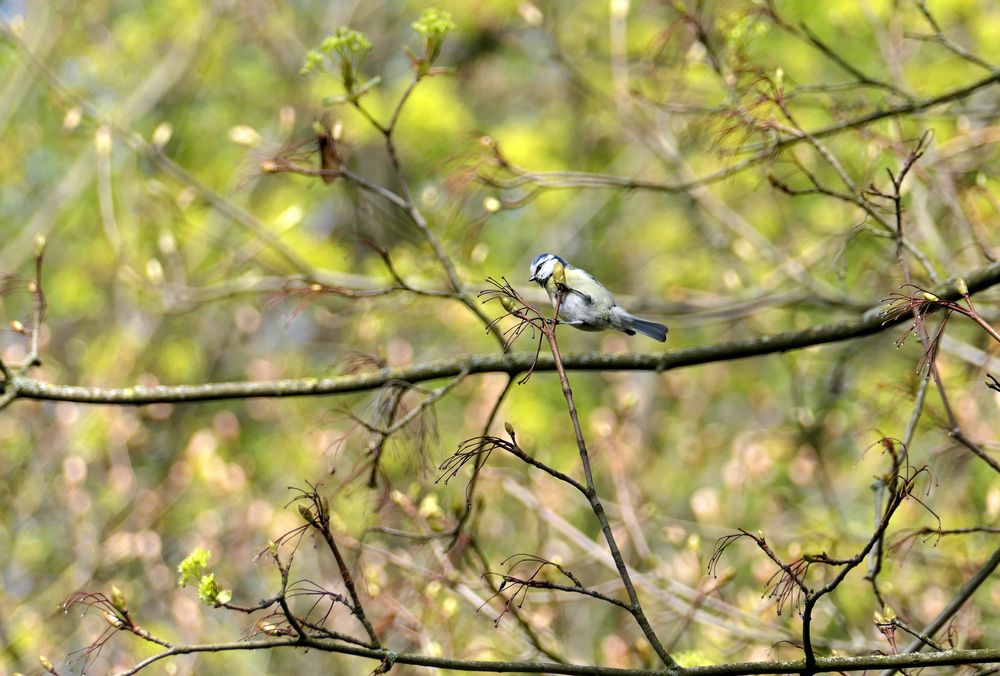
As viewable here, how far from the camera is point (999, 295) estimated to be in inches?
125

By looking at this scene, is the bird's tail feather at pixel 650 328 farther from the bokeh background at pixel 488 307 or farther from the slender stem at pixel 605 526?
the slender stem at pixel 605 526

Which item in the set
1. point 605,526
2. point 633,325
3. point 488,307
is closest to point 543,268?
point 633,325

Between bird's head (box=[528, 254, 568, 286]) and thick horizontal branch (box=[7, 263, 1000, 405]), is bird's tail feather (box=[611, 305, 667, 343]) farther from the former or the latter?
bird's head (box=[528, 254, 568, 286])

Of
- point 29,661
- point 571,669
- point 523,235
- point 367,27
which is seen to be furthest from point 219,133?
point 571,669

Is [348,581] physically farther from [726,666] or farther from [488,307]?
[488,307]

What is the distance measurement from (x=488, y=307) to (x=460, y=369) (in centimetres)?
274

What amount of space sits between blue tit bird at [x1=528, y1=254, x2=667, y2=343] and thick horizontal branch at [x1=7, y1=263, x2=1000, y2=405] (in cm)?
9

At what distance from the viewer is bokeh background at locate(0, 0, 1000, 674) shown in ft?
12.1

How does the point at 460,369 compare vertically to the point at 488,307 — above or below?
below

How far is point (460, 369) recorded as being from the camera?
2.92 metres

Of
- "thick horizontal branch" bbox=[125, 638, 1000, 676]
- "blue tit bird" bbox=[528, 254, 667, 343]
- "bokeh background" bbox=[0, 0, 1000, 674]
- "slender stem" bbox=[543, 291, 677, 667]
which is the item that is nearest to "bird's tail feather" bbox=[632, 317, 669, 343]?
"blue tit bird" bbox=[528, 254, 667, 343]

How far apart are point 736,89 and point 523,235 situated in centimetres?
679

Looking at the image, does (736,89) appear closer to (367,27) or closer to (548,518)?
(548,518)

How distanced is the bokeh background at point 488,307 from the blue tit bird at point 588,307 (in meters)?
0.48
